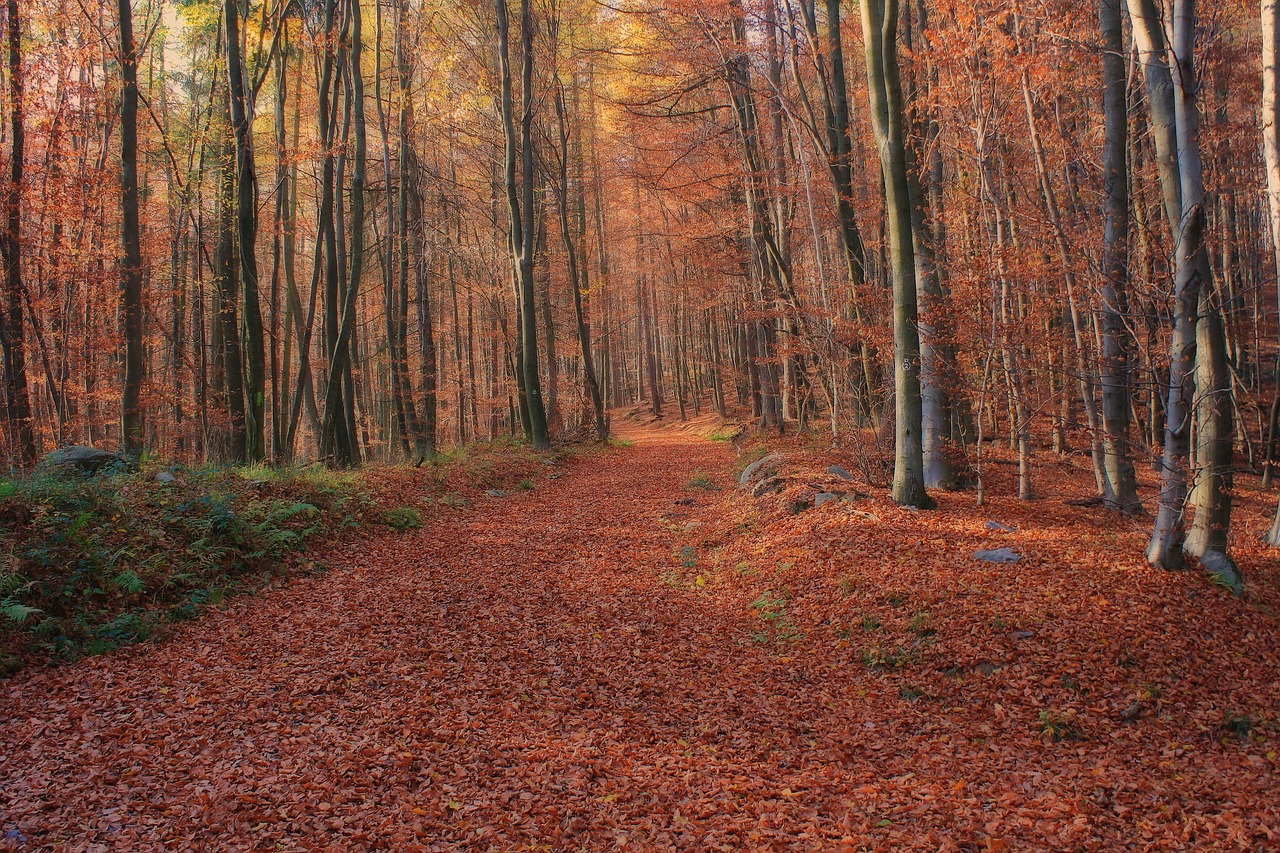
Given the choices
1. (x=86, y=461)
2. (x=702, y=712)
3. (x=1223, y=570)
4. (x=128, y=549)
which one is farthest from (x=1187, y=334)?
(x=86, y=461)

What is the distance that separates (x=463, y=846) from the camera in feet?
9.57

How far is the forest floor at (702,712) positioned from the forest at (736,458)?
0.12ft

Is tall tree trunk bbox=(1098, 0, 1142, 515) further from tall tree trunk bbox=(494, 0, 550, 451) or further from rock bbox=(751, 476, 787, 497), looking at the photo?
tall tree trunk bbox=(494, 0, 550, 451)

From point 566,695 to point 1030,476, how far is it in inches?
306

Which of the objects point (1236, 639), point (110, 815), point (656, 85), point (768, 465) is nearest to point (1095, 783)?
point (1236, 639)

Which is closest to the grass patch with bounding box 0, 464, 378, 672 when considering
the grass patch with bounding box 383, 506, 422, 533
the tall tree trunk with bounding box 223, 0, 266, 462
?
the grass patch with bounding box 383, 506, 422, 533

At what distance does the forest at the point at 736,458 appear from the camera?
11.8 ft

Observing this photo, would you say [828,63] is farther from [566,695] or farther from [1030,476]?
[566,695]

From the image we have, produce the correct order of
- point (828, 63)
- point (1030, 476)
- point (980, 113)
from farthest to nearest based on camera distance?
1. point (828, 63)
2. point (1030, 476)
3. point (980, 113)

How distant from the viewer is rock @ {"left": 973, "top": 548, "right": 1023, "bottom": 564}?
19.9 ft

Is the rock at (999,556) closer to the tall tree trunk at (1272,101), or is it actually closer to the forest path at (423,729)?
the forest path at (423,729)

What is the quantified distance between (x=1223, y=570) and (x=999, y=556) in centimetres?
155

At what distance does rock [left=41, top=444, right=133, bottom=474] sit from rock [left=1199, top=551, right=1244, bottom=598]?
34.1 feet

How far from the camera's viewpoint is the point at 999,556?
20.1 ft
